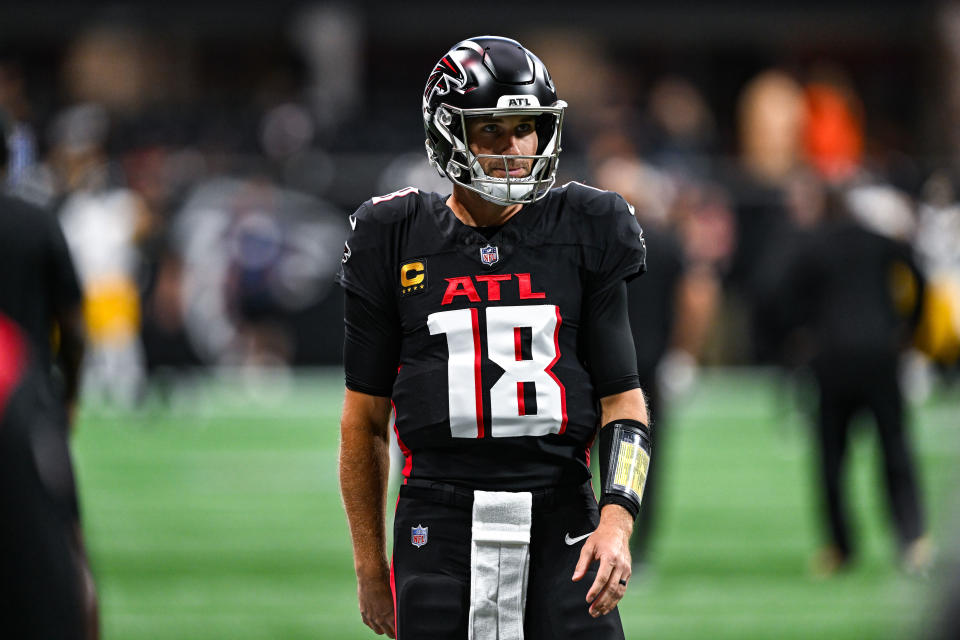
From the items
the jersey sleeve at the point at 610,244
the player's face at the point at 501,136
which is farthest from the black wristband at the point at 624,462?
the player's face at the point at 501,136

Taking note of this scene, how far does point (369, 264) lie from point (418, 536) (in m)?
0.70

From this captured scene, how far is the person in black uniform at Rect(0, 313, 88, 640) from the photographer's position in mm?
2533

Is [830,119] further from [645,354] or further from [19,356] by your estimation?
[19,356]

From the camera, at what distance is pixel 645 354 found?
364 inches

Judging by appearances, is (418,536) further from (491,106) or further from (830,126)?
(830,126)

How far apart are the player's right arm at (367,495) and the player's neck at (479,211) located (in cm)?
52

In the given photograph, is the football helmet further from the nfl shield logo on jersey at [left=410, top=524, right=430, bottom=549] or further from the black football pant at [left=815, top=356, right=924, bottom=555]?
the black football pant at [left=815, top=356, right=924, bottom=555]

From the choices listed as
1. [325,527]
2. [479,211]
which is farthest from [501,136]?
[325,527]

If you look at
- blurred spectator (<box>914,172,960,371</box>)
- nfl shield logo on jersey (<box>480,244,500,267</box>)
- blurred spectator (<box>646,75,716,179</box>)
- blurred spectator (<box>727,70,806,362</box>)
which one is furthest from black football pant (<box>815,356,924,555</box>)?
blurred spectator (<box>646,75,716,179</box>)

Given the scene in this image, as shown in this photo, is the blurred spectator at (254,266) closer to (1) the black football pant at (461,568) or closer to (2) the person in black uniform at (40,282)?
(2) the person in black uniform at (40,282)

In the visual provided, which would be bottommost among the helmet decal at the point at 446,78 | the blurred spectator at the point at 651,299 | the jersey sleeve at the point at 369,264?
the blurred spectator at the point at 651,299

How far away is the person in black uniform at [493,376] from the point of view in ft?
12.9

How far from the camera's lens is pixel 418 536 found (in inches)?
157

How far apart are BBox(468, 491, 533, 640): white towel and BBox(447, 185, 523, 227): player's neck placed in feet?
2.31
